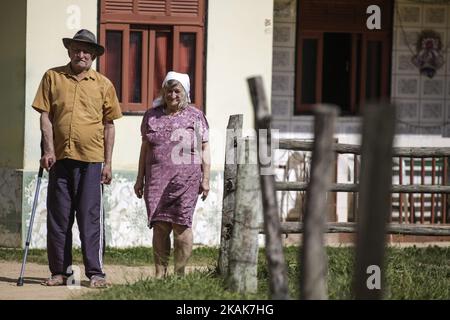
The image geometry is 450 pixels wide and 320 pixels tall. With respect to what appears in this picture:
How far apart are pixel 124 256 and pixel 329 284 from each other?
13.1 feet

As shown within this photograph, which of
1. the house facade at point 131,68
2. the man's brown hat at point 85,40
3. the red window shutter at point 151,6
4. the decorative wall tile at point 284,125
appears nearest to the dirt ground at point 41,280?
the house facade at point 131,68

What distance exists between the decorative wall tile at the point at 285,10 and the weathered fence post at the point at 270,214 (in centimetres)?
783

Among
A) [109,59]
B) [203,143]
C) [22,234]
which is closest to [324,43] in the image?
[109,59]

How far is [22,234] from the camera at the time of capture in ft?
39.8

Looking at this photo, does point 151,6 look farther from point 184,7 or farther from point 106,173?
point 106,173

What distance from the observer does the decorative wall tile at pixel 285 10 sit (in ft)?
45.9

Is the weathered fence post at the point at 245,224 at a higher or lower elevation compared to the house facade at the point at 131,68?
lower

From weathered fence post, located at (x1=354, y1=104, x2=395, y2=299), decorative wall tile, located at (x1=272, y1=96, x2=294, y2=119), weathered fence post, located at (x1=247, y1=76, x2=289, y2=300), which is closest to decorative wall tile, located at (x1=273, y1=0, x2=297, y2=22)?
decorative wall tile, located at (x1=272, y1=96, x2=294, y2=119)

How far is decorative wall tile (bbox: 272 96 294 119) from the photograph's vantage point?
14219mm

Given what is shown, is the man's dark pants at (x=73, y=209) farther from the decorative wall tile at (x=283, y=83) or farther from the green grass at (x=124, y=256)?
the decorative wall tile at (x=283, y=83)

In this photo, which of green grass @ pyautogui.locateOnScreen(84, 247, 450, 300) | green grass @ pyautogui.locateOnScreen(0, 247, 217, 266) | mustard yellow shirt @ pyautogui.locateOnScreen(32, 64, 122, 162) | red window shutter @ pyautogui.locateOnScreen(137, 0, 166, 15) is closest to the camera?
green grass @ pyautogui.locateOnScreen(84, 247, 450, 300)

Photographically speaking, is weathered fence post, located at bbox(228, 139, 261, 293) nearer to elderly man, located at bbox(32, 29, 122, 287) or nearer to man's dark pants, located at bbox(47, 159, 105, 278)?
elderly man, located at bbox(32, 29, 122, 287)

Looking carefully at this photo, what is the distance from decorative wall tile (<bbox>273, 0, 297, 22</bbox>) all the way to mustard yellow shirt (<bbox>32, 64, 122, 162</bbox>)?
210 inches
